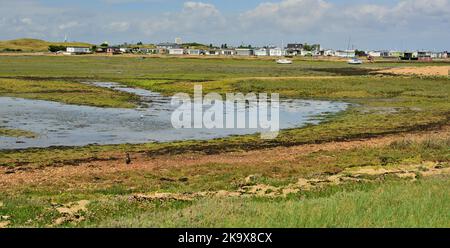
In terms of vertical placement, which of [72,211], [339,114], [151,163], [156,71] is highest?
[156,71]

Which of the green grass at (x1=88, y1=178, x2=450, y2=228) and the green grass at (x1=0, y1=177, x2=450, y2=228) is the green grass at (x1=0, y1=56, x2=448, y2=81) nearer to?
the green grass at (x1=0, y1=177, x2=450, y2=228)

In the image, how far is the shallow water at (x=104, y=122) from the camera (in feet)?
104

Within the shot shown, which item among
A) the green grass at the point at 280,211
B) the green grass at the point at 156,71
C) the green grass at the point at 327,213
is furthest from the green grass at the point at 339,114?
the green grass at the point at 327,213

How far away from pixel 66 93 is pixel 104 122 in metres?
21.2

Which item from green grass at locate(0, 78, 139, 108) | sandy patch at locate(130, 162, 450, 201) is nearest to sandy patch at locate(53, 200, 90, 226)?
sandy patch at locate(130, 162, 450, 201)

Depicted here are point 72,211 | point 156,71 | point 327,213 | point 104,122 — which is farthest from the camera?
point 156,71

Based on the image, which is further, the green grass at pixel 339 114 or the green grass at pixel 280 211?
the green grass at pixel 339 114

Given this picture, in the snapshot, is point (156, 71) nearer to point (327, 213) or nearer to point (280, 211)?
point (280, 211)

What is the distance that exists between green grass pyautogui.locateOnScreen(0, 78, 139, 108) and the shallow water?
6.79 feet

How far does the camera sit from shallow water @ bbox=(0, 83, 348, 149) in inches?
1250

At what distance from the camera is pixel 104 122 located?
38781mm

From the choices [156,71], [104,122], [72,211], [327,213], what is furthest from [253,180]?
[156,71]

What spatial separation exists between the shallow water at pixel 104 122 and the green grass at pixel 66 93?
6.79ft

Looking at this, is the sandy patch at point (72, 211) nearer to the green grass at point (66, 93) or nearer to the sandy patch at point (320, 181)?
the sandy patch at point (320, 181)
